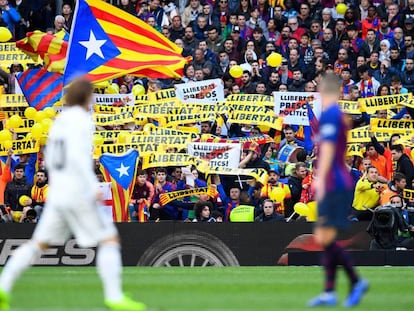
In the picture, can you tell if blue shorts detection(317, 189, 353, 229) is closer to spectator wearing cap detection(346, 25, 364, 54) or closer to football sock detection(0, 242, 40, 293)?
football sock detection(0, 242, 40, 293)

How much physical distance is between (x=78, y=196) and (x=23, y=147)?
11879 mm

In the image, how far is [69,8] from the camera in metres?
28.2

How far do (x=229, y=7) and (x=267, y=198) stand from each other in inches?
350

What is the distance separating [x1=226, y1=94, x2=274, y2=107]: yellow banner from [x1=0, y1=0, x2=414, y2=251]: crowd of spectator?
55 cm

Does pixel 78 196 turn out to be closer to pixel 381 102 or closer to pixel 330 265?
pixel 330 265

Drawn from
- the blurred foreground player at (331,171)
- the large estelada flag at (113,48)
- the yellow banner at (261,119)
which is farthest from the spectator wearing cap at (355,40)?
the blurred foreground player at (331,171)

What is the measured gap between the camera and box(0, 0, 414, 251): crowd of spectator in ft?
70.2

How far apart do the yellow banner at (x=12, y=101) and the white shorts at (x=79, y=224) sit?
1319 centimetres

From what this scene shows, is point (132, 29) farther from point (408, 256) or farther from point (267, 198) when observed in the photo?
point (408, 256)

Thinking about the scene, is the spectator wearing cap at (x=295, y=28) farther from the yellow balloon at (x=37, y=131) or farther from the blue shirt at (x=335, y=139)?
the blue shirt at (x=335, y=139)

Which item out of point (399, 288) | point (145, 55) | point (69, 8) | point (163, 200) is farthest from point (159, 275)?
point (69, 8)

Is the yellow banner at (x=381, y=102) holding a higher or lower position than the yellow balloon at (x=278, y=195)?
higher

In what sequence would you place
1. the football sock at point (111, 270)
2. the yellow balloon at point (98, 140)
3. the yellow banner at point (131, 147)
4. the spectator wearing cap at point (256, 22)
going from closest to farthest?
1. the football sock at point (111, 270)
2. the yellow banner at point (131, 147)
3. the yellow balloon at point (98, 140)
4. the spectator wearing cap at point (256, 22)

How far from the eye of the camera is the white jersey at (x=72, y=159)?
11.0m
